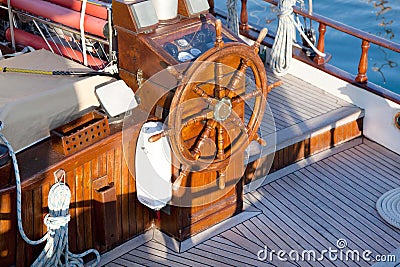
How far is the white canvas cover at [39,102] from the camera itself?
3.25m

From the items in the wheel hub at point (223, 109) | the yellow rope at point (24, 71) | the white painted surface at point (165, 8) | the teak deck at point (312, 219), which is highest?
the white painted surface at point (165, 8)

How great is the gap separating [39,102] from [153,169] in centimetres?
59

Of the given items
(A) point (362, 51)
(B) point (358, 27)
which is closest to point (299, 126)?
(A) point (362, 51)

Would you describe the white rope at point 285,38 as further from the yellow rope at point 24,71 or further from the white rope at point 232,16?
the yellow rope at point 24,71

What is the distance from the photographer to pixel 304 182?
412 cm

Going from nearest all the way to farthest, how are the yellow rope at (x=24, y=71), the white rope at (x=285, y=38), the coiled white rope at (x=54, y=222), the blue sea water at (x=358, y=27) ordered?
the coiled white rope at (x=54, y=222) < the yellow rope at (x=24, y=71) < the white rope at (x=285, y=38) < the blue sea water at (x=358, y=27)

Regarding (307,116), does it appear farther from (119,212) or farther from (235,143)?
(119,212)

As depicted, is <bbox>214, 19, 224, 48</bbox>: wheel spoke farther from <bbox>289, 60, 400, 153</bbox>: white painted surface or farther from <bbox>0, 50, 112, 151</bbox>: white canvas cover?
<bbox>289, 60, 400, 153</bbox>: white painted surface

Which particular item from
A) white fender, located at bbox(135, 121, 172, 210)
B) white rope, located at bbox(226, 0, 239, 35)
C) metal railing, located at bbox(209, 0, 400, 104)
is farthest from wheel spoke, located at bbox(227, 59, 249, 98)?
white rope, located at bbox(226, 0, 239, 35)

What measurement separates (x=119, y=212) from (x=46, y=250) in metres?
0.44

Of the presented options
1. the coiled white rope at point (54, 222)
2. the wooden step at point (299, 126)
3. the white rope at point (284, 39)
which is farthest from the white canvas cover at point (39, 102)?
the white rope at point (284, 39)

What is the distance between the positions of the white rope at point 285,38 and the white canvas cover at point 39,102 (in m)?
1.54

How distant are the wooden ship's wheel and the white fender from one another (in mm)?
65

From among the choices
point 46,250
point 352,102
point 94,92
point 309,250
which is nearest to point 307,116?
point 352,102
